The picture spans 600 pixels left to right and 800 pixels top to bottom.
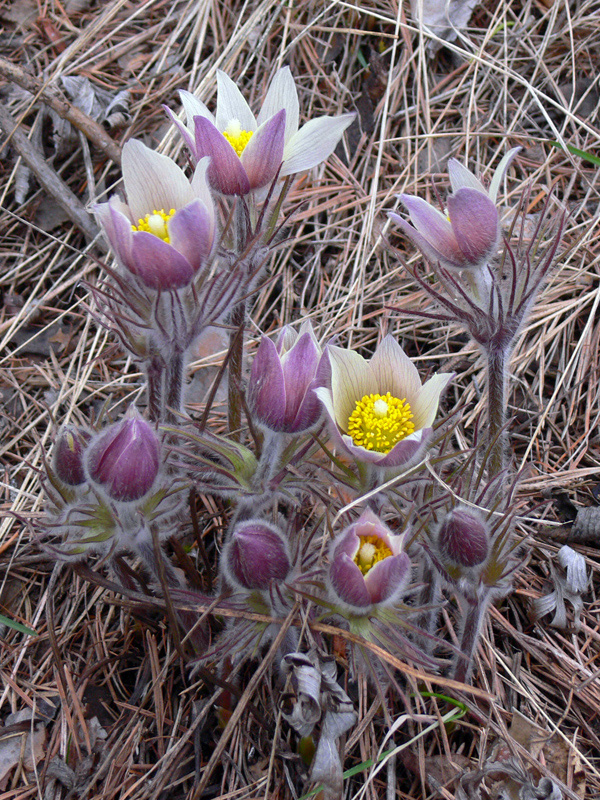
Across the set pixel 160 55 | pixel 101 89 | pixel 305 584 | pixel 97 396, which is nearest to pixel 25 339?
pixel 97 396

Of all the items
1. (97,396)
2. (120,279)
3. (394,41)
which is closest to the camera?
(120,279)

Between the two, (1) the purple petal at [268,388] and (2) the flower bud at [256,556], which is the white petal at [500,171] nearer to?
(1) the purple petal at [268,388]

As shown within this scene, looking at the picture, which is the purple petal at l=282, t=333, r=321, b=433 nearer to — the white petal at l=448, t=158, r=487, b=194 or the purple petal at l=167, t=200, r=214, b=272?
the purple petal at l=167, t=200, r=214, b=272

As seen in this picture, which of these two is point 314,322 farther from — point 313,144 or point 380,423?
point 380,423

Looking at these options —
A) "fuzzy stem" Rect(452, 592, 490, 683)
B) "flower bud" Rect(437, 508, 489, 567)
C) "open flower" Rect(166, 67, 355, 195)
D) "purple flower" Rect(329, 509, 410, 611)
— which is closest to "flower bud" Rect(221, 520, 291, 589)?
"purple flower" Rect(329, 509, 410, 611)

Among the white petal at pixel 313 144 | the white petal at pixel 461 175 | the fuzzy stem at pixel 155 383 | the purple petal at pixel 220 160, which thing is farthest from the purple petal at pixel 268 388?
the white petal at pixel 461 175

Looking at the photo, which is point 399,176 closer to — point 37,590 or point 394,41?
point 394,41
